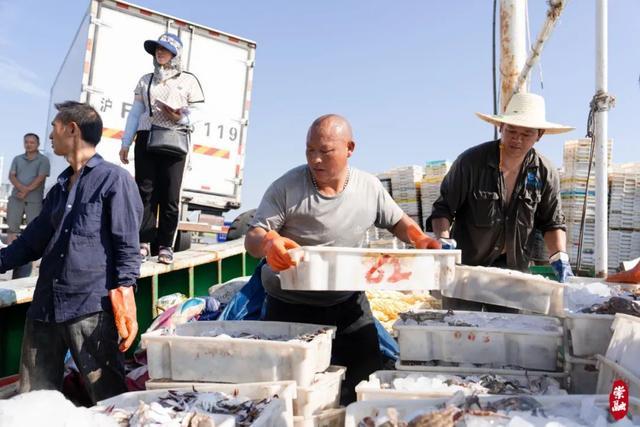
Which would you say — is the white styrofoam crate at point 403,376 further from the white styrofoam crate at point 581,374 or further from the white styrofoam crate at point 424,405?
the white styrofoam crate at point 424,405

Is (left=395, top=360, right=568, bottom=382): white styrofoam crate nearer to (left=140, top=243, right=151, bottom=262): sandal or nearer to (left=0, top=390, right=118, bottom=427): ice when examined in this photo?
(left=0, top=390, right=118, bottom=427): ice

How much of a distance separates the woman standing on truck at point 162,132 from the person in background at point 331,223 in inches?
81.9

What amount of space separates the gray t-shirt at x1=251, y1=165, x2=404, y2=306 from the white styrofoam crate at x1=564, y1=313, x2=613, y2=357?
4.00 feet

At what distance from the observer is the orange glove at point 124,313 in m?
2.88

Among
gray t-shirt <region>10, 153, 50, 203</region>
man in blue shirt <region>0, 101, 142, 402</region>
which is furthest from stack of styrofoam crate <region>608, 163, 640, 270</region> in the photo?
gray t-shirt <region>10, 153, 50, 203</region>

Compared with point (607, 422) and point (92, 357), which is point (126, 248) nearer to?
→ point (92, 357)

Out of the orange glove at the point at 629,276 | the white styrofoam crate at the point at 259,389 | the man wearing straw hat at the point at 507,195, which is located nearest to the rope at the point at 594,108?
the man wearing straw hat at the point at 507,195

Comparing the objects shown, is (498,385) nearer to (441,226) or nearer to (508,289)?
(508,289)

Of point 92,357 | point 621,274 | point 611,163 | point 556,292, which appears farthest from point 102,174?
point 611,163

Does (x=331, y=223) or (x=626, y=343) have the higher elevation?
(x=331, y=223)

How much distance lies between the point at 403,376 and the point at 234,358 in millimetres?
806

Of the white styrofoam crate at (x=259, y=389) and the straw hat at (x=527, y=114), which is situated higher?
the straw hat at (x=527, y=114)

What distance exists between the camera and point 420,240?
9.85ft

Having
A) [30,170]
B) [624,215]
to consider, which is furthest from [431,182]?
[30,170]
